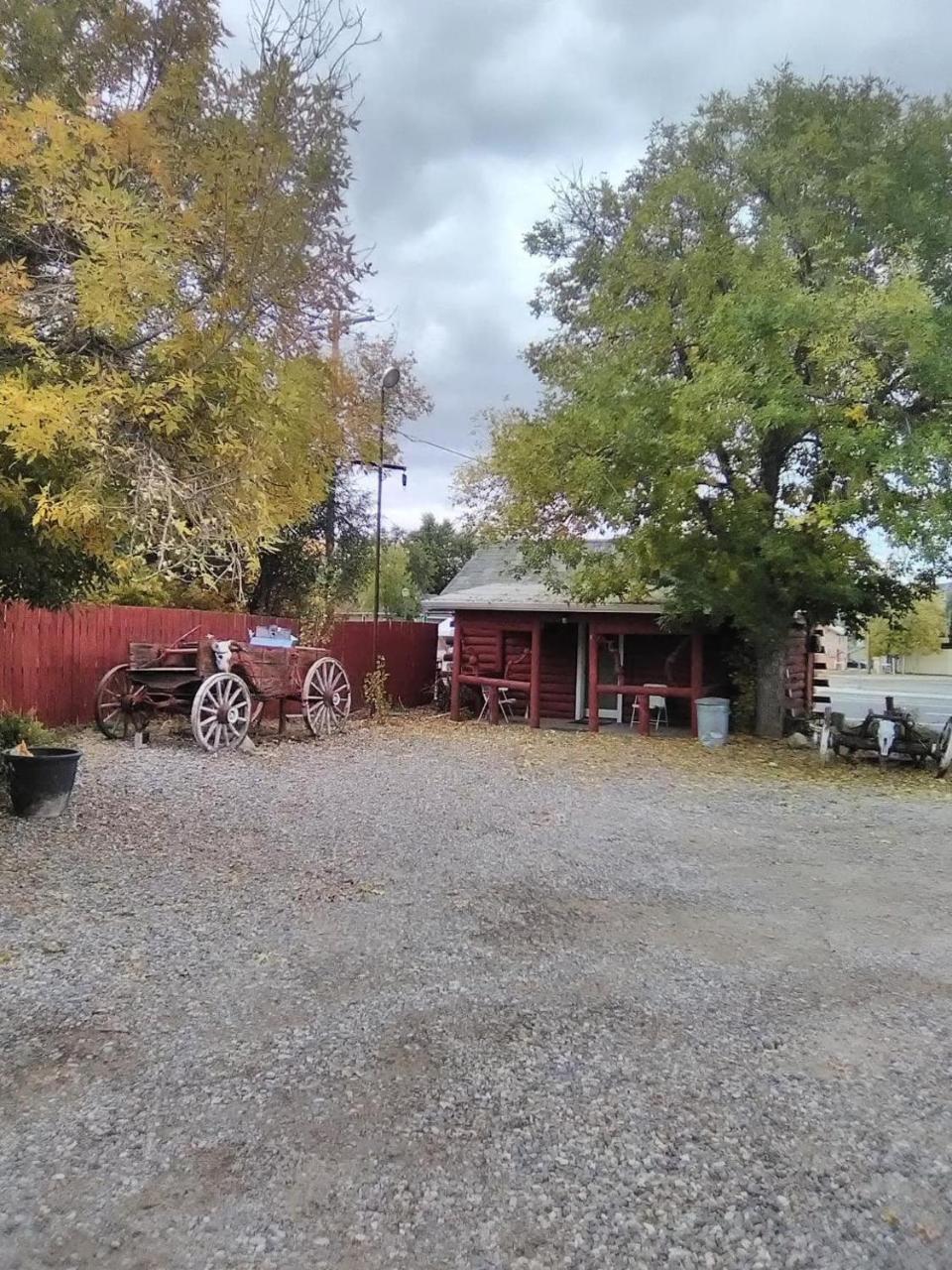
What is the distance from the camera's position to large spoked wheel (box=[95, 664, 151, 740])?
38.1 ft

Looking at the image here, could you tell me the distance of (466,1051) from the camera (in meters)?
3.25

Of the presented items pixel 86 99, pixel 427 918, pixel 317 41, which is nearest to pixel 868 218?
pixel 317 41

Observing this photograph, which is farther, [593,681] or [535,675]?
[535,675]

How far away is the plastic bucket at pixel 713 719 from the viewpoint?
521 inches

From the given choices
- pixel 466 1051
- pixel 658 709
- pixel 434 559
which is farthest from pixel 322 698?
pixel 434 559

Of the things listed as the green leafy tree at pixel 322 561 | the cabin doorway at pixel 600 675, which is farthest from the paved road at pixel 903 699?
the green leafy tree at pixel 322 561

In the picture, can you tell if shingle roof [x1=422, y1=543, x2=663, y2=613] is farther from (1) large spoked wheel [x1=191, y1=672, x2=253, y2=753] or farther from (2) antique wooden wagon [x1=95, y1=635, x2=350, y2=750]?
(1) large spoked wheel [x1=191, y1=672, x2=253, y2=753]

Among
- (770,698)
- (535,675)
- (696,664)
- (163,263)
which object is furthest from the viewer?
(535,675)

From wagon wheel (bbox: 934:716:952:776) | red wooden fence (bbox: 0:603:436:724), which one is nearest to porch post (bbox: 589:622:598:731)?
wagon wheel (bbox: 934:716:952:776)

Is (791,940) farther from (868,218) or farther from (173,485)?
(868,218)

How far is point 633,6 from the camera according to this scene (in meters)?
7.07

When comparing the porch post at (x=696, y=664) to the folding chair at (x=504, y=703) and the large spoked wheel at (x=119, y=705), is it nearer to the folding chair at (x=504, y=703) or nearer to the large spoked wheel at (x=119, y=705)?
the folding chair at (x=504, y=703)

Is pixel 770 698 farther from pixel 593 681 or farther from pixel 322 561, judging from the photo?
pixel 322 561

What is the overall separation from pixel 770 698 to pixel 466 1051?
11.4 meters
